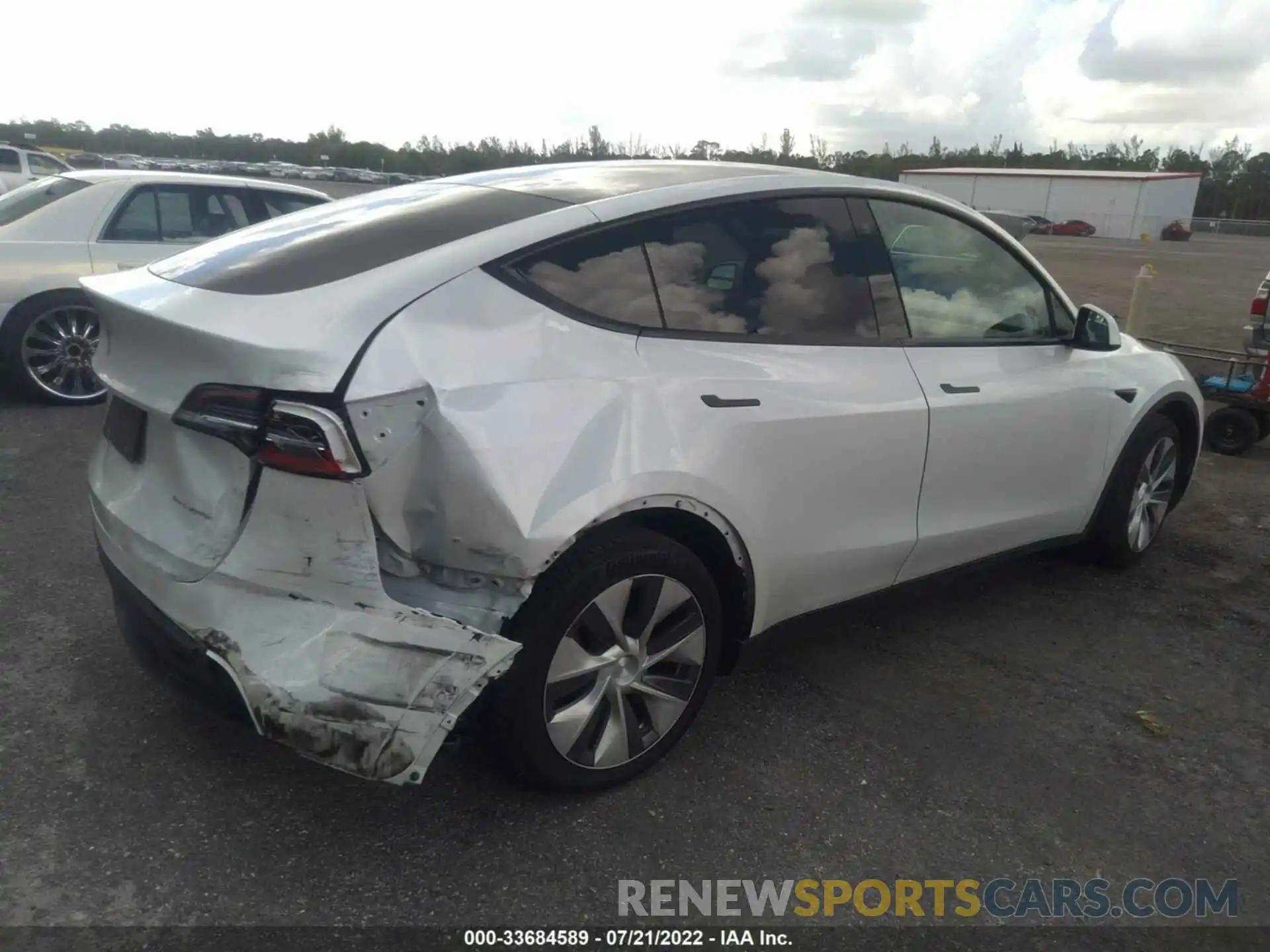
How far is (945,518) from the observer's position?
11.9 feet

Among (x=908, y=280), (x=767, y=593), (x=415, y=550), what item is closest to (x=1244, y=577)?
(x=908, y=280)

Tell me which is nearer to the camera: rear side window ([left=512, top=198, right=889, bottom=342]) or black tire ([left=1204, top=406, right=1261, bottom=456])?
rear side window ([left=512, top=198, right=889, bottom=342])

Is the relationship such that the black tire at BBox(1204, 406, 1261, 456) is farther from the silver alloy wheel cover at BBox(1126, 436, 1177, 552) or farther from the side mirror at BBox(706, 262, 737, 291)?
the side mirror at BBox(706, 262, 737, 291)

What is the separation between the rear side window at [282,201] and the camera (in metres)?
7.91

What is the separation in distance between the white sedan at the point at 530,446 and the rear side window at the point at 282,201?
16.5 feet

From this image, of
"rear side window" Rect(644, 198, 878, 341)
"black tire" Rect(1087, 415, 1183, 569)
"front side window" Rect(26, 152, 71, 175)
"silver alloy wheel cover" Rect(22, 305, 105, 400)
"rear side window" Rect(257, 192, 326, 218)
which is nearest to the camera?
"rear side window" Rect(644, 198, 878, 341)

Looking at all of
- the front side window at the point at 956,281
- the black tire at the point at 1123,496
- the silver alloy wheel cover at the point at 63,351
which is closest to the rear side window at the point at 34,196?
the silver alloy wheel cover at the point at 63,351

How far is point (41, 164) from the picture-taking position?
2289 cm

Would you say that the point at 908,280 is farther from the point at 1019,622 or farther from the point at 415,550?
the point at 415,550

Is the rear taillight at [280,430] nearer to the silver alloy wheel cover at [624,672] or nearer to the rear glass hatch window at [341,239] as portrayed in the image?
the rear glass hatch window at [341,239]

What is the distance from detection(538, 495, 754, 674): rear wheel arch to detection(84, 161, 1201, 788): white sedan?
0.03 feet

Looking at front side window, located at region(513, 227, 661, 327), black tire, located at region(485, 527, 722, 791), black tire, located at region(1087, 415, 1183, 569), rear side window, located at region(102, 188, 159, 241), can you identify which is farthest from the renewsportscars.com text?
rear side window, located at region(102, 188, 159, 241)

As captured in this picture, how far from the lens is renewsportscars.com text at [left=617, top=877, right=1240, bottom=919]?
2.49 metres

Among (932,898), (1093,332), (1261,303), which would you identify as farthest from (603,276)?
(1261,303)
